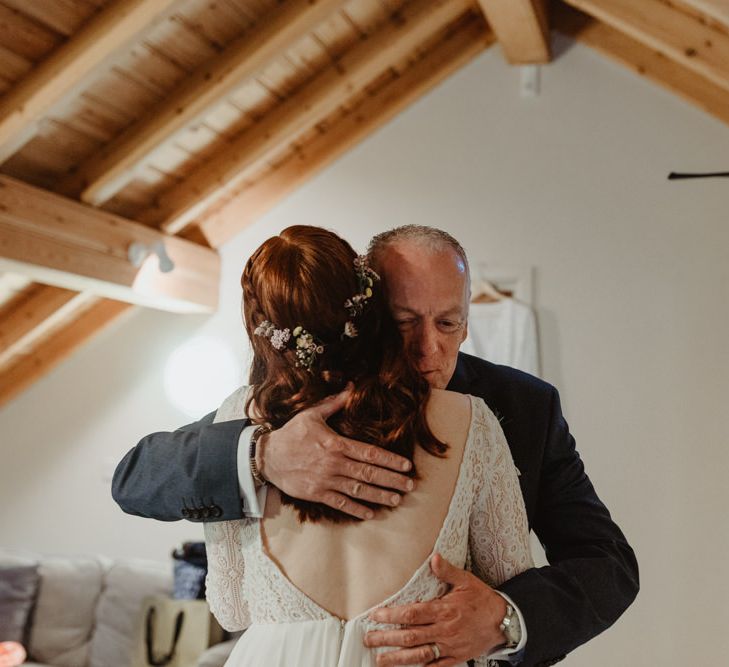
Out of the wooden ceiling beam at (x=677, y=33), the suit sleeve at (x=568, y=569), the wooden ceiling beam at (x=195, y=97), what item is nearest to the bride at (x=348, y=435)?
the suit sleeve at (x=568, y=569)

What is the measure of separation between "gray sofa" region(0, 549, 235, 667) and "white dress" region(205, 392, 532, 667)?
9.38ft

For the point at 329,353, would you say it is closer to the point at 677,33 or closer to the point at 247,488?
the point at 247,488

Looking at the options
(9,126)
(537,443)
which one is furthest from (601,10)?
(537,443)

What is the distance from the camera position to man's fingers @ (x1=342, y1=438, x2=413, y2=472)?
1139mm

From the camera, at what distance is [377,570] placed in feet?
3.83

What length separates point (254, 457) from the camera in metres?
1.21

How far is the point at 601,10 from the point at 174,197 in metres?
1.84

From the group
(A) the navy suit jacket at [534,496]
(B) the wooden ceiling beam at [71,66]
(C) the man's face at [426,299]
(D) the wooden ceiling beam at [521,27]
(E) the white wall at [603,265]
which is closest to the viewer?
(A) the navy suit jacket at [534,496]

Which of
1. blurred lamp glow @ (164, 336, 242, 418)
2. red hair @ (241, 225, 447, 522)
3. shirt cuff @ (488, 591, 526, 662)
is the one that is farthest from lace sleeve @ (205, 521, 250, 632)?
blurred lamp glow @ (164, 336, 242, 418)

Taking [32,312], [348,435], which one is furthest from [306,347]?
[32,312]

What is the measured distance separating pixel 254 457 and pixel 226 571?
0.19 m

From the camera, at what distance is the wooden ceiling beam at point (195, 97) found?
3135 mm

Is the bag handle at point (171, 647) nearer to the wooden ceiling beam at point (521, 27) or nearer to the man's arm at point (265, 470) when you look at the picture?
the man's arm at point (265, 470)

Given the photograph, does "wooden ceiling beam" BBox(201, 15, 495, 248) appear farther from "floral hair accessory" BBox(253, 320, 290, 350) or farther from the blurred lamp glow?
"floral hair accessory" BBox(253, 320, 290, 350)
